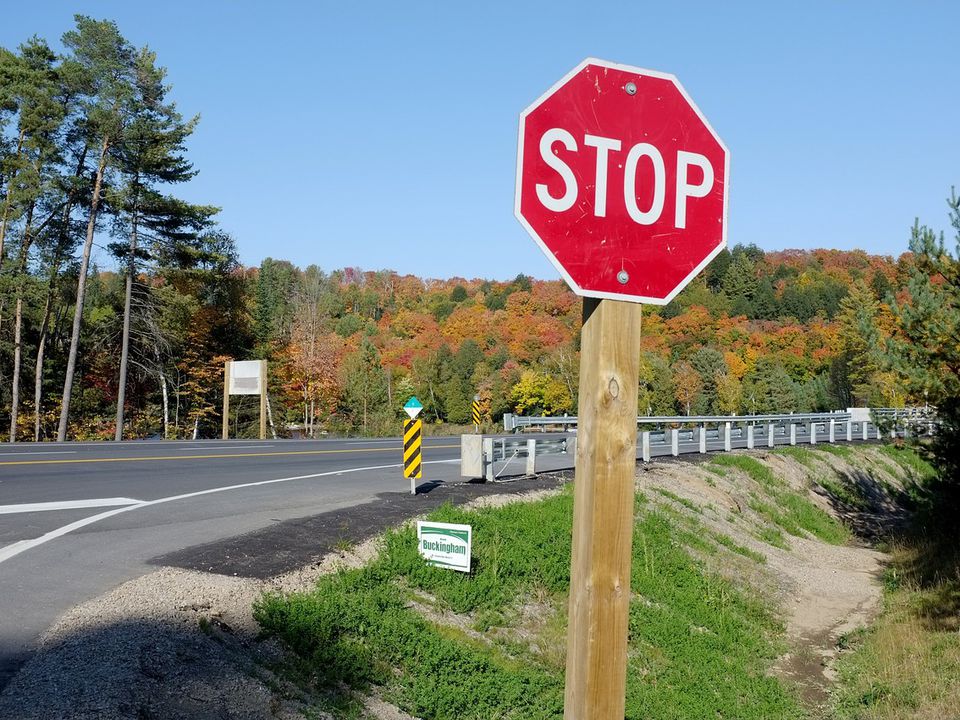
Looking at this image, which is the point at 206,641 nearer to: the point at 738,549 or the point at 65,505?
the point at 65,505

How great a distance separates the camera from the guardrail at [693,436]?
16094 mm

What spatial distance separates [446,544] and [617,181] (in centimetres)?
737

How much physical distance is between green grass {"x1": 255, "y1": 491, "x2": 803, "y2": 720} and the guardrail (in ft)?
7.32

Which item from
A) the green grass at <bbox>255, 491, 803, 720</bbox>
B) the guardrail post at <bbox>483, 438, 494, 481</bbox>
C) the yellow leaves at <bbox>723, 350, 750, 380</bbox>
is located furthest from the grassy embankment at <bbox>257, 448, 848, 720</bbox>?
the yellow leaves at <bbox>723, 350, 750, 380</bbox>

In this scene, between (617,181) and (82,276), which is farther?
(82,276)

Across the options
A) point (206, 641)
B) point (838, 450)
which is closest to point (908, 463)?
point (838, 450)

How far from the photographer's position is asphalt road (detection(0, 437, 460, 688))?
734 centimetres

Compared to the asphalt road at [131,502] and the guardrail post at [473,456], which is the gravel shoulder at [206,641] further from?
the guardrail post at [473,456]

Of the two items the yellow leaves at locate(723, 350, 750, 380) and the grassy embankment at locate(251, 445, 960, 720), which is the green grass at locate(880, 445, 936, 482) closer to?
the grassy embankment at locate(251, 445, 960, 720)

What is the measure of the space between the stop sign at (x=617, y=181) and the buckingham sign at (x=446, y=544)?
710cm

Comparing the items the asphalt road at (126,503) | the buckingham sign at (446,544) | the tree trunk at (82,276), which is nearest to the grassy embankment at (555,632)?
the buckingham sign at (446,544)

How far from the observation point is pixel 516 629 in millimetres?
9586

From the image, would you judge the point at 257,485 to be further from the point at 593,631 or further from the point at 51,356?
the point at 51,356

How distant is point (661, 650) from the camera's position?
414 inches
